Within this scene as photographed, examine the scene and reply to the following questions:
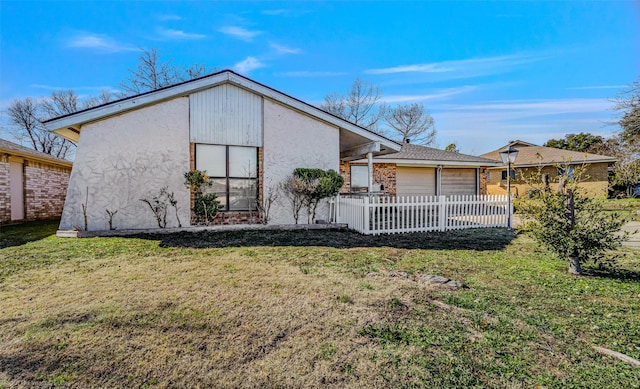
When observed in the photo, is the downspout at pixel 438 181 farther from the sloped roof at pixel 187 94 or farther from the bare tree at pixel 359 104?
the bare tree at pixel 359 104

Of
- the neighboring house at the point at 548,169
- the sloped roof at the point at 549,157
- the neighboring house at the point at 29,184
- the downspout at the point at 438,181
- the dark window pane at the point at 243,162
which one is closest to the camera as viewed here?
the dark window pane at the point at 243,162

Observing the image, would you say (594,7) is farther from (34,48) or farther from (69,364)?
(34,48)

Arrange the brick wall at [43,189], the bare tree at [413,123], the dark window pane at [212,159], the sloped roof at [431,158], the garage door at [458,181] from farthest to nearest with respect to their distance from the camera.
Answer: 1. the bare tree at [413,123]
2. the garage door at [458,181]
3. the sloped roof at [431,158]
4. the brick wall at [43,189]
5. the dark window pane at [212,159]

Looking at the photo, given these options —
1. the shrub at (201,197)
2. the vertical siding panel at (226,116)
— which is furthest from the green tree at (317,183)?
the shrub at (201,197)

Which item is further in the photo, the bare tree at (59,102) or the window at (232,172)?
the bare tree at (59,102)

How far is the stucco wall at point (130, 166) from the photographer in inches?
312

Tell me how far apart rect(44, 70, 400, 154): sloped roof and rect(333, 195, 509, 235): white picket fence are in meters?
2.42

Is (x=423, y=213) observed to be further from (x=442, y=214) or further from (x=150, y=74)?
(x=150, y=74)

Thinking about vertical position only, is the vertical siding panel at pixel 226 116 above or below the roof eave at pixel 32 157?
above

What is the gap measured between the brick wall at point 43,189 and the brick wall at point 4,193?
1064 millimetres

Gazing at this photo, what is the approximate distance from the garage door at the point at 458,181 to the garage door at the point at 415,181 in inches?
31.2

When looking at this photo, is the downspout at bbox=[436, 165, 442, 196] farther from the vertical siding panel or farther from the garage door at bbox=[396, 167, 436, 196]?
the vertical siding panel

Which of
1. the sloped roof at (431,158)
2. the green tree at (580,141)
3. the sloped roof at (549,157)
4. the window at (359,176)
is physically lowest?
the window at (359,176)

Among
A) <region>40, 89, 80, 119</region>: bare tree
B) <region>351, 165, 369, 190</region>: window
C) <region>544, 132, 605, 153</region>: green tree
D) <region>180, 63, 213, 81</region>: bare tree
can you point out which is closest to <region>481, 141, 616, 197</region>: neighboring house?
<region>351, 165, 369, 190</region>: window
